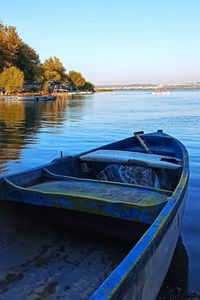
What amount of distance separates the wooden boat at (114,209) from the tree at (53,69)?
4566 inches

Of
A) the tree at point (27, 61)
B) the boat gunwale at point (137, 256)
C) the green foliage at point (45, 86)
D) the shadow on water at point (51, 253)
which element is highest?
the tree at point (27, 61)

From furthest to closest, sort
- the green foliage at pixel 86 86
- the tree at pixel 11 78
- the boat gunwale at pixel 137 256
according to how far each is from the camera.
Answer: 1. the green foliage at pixel 86 86
2. the tree at pixel 11 78
3. the boat gunwale at pixel 137 256

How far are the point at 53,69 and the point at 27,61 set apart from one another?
32443 mm

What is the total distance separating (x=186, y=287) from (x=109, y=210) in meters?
1.62

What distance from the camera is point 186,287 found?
16.4ft

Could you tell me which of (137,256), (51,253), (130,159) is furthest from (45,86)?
(137,256)

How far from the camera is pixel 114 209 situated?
4.77 meters

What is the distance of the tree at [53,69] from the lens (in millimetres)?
121562

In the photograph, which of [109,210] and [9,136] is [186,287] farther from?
[9,136]

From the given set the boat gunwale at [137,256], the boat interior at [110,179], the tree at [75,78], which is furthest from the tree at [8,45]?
the boat gunwale at [137,256]

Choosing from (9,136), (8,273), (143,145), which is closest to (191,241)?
(8,273)

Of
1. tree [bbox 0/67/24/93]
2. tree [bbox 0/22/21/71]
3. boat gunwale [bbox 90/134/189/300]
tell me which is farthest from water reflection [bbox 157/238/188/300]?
tree [bbox 0/22/21/71]

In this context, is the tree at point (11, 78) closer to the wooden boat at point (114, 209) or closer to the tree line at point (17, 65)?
the tree line at point (17, 65)

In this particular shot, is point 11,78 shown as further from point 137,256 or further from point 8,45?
point 137,256
